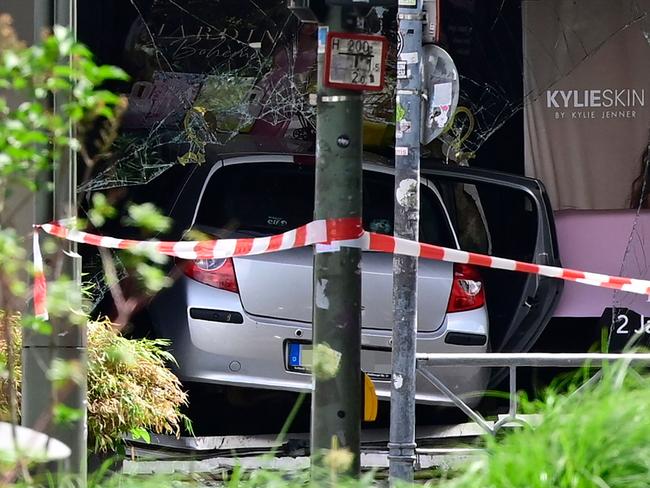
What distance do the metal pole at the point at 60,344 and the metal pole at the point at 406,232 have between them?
190cm

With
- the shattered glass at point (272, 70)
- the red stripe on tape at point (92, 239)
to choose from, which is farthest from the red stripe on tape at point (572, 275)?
the shattered glass at point (272, 70)

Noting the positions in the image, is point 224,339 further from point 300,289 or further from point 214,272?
point 300,289

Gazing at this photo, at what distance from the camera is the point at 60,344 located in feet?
16.5

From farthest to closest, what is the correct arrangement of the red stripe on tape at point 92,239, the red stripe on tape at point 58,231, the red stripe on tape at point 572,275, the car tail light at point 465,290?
the car tail light at point 465,290 < the red stripe on tape at point 572,275 < the red stripe on tape at point 92,239 < the red stripe on tape at point 58,231

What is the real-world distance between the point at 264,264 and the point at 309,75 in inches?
111

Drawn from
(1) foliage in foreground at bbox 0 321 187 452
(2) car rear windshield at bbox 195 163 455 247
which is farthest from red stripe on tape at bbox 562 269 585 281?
(1) foliage in foreground at bbox 0 321 187 452

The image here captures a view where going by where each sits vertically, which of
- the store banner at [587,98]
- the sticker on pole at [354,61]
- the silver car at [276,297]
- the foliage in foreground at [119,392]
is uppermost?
the store banner at [587,98]

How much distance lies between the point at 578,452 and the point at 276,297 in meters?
4.06

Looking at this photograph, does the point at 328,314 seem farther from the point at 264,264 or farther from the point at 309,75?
the point at 309,75

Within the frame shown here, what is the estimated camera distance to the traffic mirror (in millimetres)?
6688

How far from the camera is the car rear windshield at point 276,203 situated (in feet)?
26.3

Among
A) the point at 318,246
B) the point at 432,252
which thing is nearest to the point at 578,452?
the point at 318,246

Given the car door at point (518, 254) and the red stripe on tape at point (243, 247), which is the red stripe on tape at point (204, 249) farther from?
the car door at point (518, 254)

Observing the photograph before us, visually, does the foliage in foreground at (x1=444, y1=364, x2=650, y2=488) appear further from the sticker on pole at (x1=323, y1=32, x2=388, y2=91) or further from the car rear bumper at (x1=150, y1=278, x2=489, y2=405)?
the car rear bumper at (x1=150, y1=278, x2=489, y2=405)
